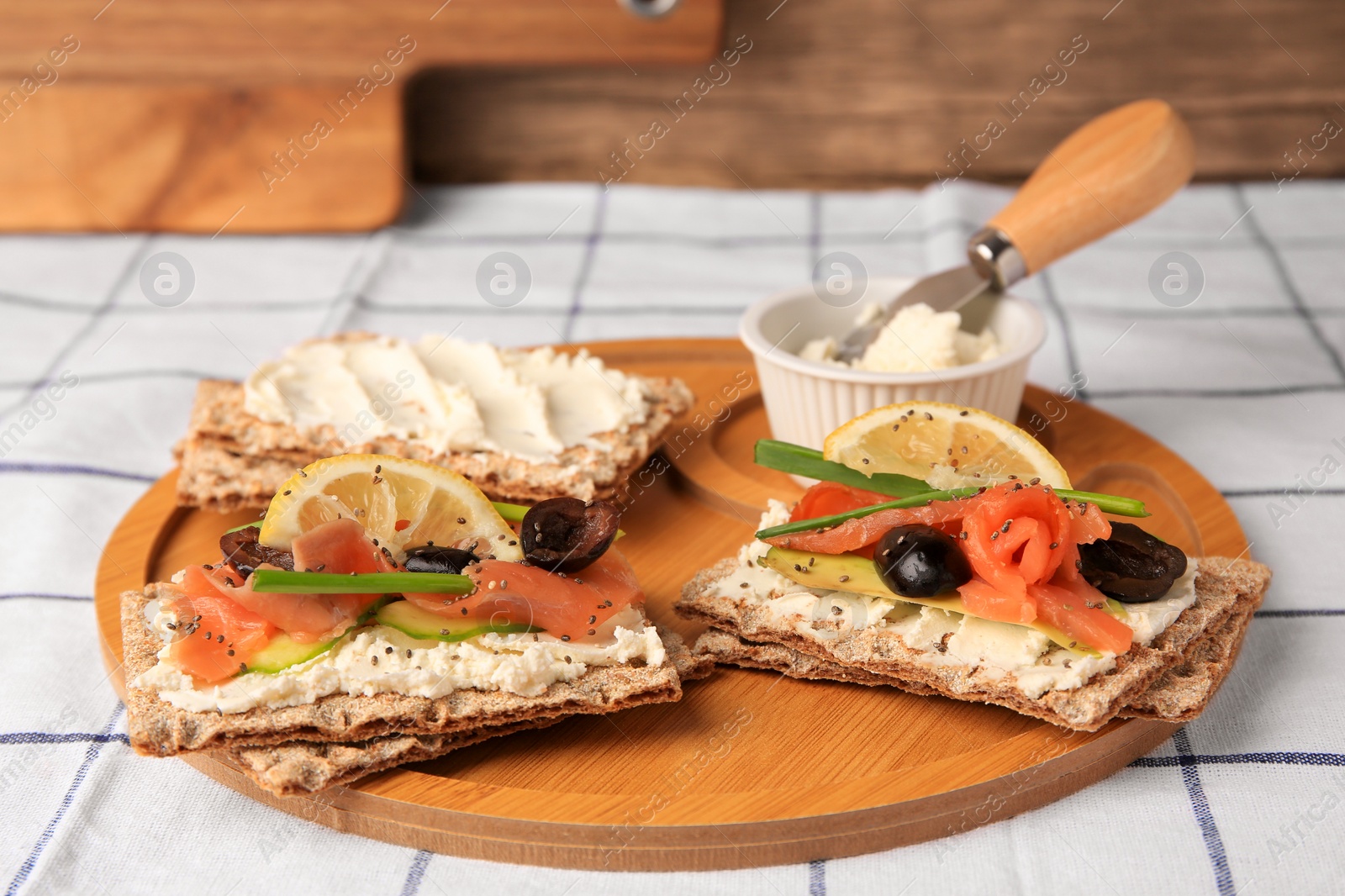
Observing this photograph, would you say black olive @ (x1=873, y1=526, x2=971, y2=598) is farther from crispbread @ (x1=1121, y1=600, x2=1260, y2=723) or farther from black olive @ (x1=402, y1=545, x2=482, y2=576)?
black olive @ (x1=402, y1=545, x2=482, y2=576)

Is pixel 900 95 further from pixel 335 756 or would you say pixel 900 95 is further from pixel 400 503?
pixel 335 756

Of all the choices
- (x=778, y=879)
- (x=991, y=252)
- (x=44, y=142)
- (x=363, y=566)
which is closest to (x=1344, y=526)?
(x=991, y=252)

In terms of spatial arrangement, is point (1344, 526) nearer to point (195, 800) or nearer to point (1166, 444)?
point (1166, 444)

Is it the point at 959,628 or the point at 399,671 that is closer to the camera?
the point at 399,671

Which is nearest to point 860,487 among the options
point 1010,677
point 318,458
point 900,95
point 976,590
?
point 976,590

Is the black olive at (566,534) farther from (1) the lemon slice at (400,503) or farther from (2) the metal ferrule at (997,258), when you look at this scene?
(2) the metal ferrule at (997,258)

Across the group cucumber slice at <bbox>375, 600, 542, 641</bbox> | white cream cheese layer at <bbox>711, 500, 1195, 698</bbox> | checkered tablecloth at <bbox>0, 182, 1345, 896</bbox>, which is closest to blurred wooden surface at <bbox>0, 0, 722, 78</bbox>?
checkered tablecloth at <bbox>0, 182, 1345, 896</bbox>
